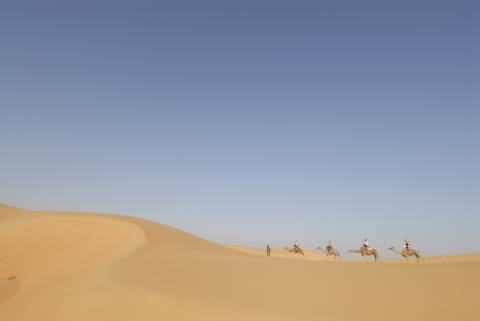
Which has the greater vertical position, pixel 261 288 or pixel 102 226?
pixel 102 226

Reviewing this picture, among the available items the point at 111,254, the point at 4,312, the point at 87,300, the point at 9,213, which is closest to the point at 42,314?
the point at 87,300

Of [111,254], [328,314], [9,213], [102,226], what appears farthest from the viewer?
[9,213]

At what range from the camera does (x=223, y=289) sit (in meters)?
7.90

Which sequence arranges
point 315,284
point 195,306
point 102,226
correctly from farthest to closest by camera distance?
point 102,226 < point 315,284 < point 195,306

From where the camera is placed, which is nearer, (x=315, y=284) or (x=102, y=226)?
(x=315, y=284)

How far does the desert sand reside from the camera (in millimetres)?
6418

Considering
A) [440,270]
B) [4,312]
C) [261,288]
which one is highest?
[440,270]

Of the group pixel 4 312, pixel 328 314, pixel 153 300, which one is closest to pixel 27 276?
pixel 4 312

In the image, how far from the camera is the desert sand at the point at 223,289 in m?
6.42

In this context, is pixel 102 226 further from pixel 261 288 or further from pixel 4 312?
pixel 261 288

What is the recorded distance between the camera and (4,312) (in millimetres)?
8188

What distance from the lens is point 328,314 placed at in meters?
6.22

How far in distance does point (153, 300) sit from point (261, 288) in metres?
2.27

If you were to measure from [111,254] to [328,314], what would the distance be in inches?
310
